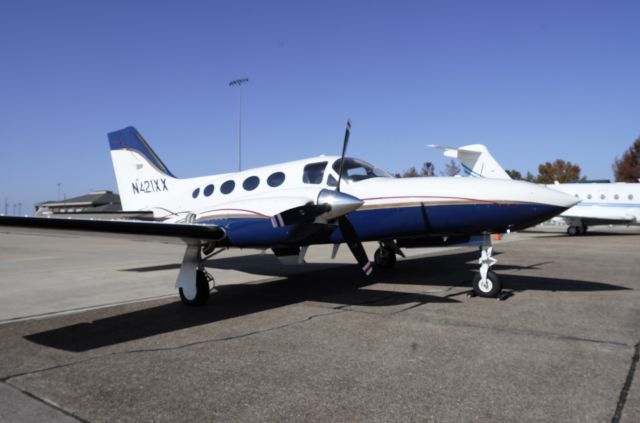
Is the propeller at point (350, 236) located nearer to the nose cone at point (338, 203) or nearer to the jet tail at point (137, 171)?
the nose cone at point (338, 203)

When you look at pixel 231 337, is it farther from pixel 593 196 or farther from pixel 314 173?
pixel 593 196

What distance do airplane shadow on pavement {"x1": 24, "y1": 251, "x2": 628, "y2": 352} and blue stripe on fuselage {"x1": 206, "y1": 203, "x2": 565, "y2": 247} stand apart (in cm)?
117

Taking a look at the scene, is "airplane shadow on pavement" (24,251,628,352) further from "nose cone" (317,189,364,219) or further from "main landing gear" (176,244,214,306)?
"nose cone" (317,189,364,219)

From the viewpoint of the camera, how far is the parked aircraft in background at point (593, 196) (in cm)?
2825

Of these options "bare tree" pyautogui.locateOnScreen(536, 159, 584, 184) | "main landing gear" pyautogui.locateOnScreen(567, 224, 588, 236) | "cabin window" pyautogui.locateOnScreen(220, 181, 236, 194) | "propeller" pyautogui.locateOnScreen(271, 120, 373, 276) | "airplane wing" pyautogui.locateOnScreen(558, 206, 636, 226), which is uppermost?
"bare tree" pyautogui.locateOnScreen(536, 159, 584, 184)

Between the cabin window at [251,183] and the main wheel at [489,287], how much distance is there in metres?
4.69

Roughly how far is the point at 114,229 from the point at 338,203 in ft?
11.1

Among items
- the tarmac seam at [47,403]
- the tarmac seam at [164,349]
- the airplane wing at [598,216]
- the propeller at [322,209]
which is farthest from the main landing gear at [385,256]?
the airplane wing at [598,216]

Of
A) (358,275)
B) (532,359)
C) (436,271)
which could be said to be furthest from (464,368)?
(436,271)

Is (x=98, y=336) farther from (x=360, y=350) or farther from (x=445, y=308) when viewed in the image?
(x=445, y=308)

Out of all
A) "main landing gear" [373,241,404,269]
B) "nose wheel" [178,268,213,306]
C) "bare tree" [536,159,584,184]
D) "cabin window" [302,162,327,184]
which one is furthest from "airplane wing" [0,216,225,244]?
"bare tree" [536,159,584,184]

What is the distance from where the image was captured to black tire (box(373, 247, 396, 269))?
42.4ft

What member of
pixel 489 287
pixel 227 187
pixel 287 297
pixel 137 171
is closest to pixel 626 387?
pixel 489 287

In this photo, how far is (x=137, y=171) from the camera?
13.7m
